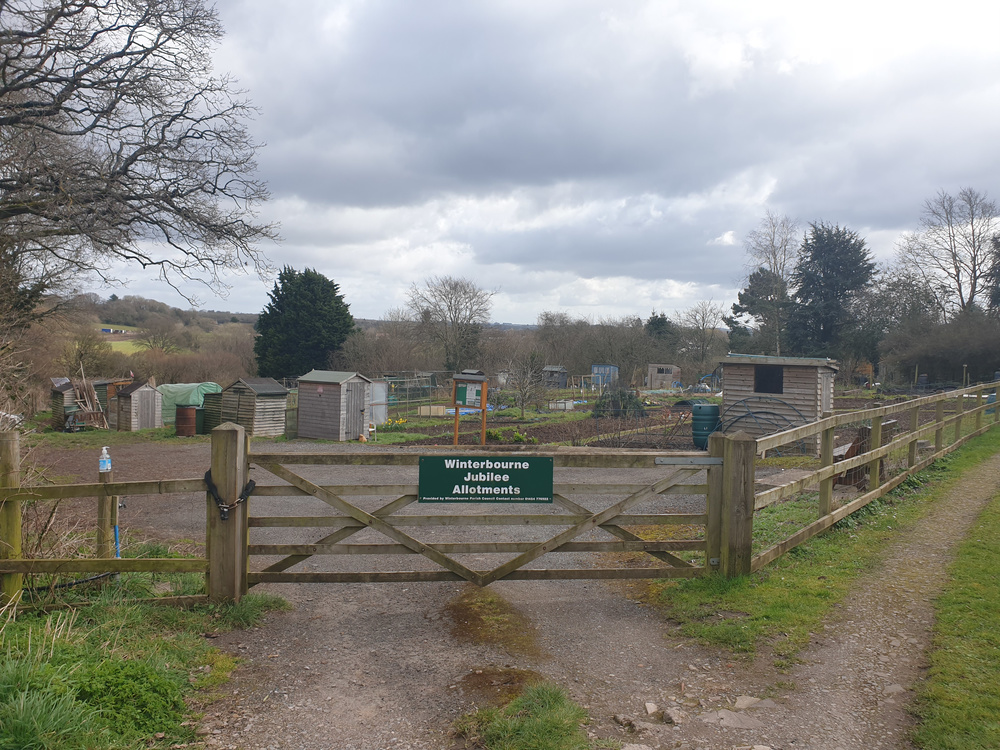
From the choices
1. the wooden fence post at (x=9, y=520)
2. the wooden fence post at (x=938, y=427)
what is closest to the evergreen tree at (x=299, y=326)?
the wooden fence post at (x=938, y=427)

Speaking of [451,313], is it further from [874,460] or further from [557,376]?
[874,460]

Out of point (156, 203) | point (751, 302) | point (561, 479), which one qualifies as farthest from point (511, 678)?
point (751, 302)

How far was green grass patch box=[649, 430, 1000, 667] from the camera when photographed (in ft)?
15.4

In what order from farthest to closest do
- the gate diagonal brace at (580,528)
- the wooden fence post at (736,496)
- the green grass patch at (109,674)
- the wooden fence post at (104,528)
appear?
the wooden fence post at (104,528)
the wooden fence post at (736,496)
the gate diagonal brace at (580,528)
the green grass patch at (109,674)

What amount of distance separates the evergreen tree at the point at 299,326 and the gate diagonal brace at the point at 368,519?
146 feet

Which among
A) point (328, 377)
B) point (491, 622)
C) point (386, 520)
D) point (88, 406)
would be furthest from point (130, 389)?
point (491, 622)

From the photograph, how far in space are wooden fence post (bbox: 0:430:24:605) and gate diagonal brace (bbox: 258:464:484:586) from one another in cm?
174

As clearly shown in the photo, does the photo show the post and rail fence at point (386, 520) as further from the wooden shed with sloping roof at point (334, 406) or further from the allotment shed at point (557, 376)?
the allotment shed at point (557, 376)

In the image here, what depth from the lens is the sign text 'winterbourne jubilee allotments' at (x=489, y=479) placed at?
5285mm

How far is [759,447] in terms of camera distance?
568cm

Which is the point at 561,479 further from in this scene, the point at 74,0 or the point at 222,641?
the point at 74,0

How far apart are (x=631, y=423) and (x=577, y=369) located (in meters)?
31.0

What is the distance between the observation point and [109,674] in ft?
11.9

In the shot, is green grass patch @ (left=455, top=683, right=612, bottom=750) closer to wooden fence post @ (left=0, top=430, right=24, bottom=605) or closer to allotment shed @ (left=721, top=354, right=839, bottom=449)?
wooden fence post @ (left=0, top=430, right=24, bottom=605)
